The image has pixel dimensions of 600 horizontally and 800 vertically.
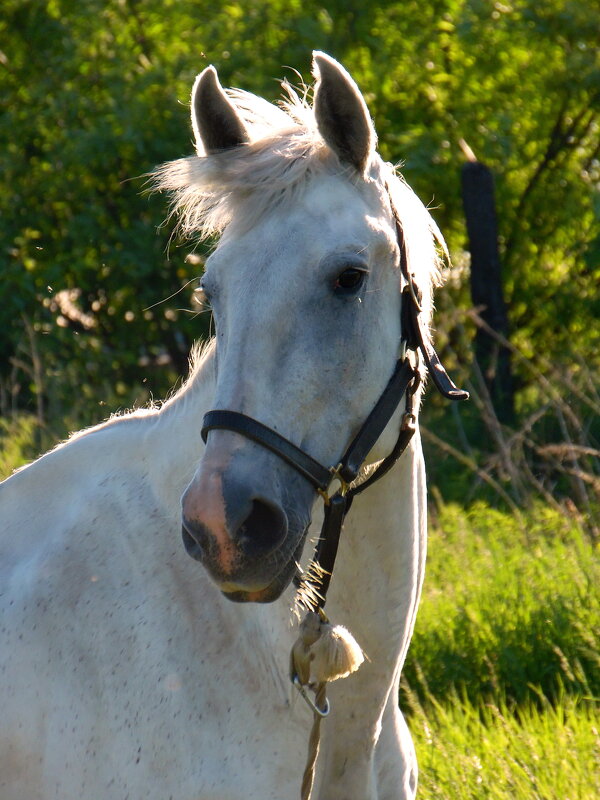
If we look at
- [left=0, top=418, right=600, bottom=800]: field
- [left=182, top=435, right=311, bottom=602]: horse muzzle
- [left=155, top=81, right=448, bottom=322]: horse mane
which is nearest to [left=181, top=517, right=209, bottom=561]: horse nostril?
[left=182, top=435, right=311, bottom=602]: horse muzzle

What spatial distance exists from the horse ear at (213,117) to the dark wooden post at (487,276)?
5.95 meters

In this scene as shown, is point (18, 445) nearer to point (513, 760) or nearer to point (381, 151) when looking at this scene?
point (381, 151)

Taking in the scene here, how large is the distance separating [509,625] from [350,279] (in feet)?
9.34

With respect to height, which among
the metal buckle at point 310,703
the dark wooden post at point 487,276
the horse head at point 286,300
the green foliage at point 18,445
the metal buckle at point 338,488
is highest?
the horse head at point 286,300

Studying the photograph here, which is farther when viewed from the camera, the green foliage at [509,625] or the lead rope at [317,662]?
the green foliage at [509,625]

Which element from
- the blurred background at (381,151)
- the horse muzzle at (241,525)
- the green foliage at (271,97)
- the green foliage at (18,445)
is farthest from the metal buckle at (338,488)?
the green foliage at (271,97)

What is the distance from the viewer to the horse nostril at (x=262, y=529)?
1939 mm

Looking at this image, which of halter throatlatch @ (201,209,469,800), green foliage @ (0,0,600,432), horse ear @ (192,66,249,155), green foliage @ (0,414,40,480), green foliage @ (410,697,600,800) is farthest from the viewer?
green foliage @ (0,0,600,432)

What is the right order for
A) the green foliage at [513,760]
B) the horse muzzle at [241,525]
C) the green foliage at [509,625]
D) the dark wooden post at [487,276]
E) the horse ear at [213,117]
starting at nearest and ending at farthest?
the horse muzzle at [241,525] → the horse ear at [213,117] → the green foliage at [513,760] → the green foliage at [509,625] → the dark wooden post at [487,276]

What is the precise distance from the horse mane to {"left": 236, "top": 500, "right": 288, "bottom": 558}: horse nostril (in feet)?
2.11

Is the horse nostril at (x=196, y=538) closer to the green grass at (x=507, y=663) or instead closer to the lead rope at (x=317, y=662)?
the lead rope at (x=317, y=662)

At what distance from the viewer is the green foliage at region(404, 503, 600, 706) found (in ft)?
14.0

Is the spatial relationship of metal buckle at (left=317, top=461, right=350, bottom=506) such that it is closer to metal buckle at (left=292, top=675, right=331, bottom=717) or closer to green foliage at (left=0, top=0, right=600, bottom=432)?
metal buckle at (left=292, top=675, right=331, bottom=717)

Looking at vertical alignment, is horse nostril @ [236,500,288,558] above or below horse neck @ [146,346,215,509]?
above
